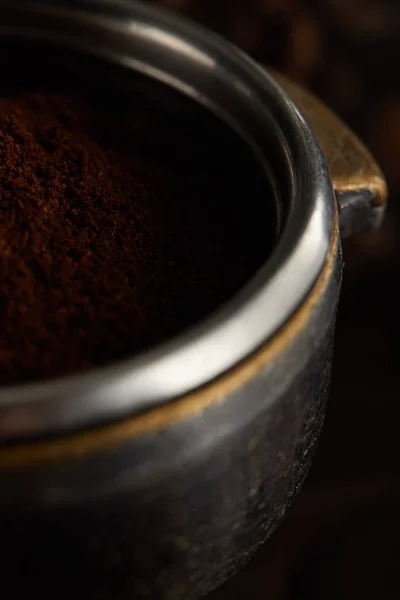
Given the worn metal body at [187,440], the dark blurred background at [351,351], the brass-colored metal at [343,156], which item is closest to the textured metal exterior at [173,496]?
the worn metal body at [187,440]

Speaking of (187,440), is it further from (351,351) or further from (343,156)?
(351,351)

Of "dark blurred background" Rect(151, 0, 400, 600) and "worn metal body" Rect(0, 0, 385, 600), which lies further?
"dark blurred background" Rect(151, 0, 400, 600)

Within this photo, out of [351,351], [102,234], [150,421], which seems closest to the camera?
[150,421]

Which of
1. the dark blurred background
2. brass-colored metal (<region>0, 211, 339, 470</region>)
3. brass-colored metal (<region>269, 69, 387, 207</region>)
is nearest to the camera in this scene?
brass-colored metal (<region>0, 211, 339, 470</region>)

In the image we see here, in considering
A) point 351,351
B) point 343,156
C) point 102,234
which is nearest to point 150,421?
point 102,234

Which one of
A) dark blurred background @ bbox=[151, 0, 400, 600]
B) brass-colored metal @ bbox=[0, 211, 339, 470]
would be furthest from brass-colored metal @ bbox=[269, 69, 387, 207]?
dark blurred background @ bbox=[151, 0, 400, 600]

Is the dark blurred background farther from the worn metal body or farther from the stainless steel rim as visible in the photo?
the worn metal body
